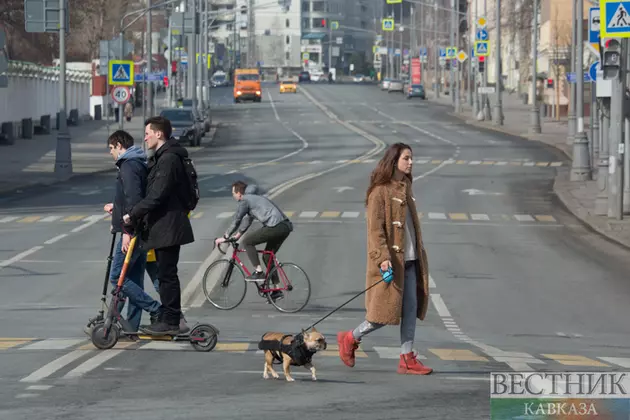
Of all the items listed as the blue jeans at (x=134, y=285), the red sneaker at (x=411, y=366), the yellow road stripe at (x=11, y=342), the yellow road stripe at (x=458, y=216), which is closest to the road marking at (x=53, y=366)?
the blue jeans at (x=134, y=285)

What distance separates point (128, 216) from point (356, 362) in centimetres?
229

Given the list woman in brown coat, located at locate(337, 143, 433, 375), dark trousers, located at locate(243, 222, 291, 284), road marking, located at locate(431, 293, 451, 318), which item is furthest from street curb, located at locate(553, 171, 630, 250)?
woman in brown coat, located at locate(337, 143, 433, 375)

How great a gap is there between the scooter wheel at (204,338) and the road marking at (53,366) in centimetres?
94

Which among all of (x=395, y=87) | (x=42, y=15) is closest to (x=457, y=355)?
(x=42, y=15)

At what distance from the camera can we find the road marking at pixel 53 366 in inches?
420

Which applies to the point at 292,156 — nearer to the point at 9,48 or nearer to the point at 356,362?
the point at 9,48

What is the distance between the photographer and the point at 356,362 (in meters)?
12.1

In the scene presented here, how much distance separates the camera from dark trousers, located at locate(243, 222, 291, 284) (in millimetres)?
17703

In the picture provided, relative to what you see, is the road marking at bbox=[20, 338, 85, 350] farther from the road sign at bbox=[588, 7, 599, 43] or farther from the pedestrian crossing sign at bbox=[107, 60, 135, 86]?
the pedestrian crossing sign at bbox=[107, 60, 135, 86]

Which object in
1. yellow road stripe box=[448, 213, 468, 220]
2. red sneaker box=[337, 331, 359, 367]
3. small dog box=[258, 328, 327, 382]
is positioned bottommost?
yellow road stripe box=[448, 213, 468, 220]

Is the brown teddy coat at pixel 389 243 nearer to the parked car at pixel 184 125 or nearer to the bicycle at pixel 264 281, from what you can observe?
the bicycle at pixel 264 281

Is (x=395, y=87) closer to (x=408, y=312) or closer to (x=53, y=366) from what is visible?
(x=408, y=312)

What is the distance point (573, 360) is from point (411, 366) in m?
2.15

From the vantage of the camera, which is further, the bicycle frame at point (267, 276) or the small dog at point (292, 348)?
the bicycle frame at point (267, 276)
